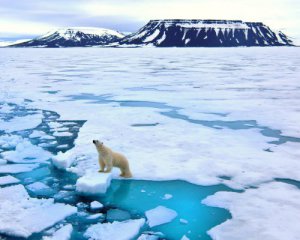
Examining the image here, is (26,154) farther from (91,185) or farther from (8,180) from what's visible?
(91,185)

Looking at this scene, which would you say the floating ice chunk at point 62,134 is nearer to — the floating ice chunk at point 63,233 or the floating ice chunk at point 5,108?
the floating ice chunk at point 5,108

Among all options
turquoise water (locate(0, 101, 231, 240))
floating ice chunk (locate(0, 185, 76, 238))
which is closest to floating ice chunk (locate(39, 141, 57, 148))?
turquoise water (locate(0, 101, 231, 240))

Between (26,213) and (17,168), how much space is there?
1990mm

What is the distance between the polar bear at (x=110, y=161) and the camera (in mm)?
6375

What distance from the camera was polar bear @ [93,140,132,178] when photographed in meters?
6.38

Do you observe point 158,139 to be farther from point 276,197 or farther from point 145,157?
point 276,197

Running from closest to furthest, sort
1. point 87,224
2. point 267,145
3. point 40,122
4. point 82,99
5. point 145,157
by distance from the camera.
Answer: point 87,224 < point 145,157 < point 267,145 < point 40,122 < point 82,99

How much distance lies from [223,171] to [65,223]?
3.04m

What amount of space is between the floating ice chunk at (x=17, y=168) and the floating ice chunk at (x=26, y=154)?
0.73 feet

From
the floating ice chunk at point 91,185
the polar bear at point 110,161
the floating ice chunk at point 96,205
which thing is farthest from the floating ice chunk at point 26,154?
the floating ice chunk at point 96,205

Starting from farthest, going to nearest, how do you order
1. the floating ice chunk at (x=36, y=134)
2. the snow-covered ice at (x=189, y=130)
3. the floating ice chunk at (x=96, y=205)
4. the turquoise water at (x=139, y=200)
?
the floating ice chunk at (x=36, y=134) → the snow-covered ice at (x=189, y=130) → the floating ice chunk at (x=96, y=205) → the turquoise water at (x=139, y=200)

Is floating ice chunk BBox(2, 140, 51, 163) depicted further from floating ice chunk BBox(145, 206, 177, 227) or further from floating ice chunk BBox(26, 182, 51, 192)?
floating ice chunk BBox(145, 206, 177, 227)

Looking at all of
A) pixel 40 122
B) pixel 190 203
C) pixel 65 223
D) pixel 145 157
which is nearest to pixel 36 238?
pixel 65 223

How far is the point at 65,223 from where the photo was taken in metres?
4.92
